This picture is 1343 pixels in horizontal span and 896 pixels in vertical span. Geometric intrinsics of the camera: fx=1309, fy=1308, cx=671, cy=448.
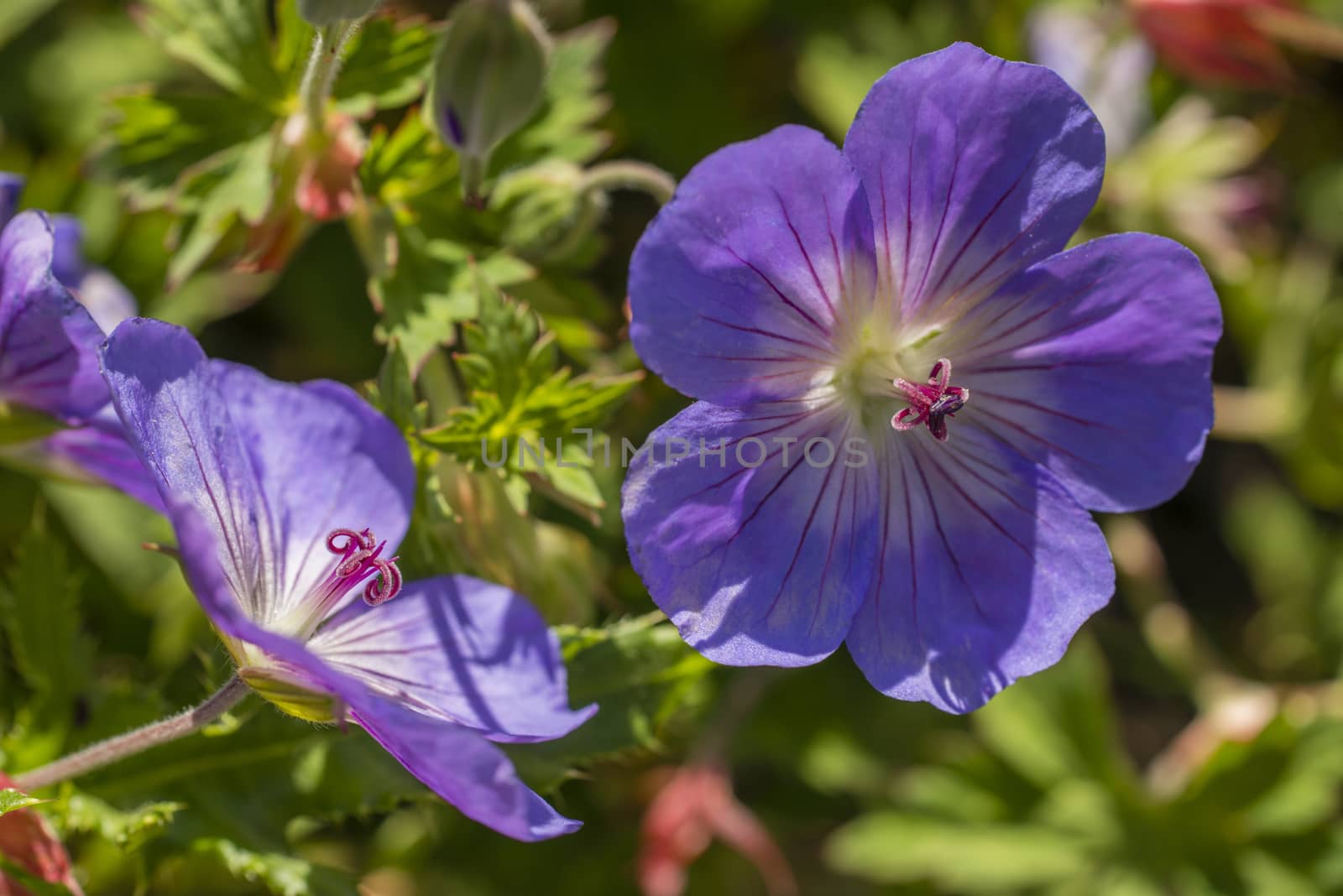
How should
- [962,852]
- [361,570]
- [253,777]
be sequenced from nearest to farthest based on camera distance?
[361,570] < [253,777] < [962,852]

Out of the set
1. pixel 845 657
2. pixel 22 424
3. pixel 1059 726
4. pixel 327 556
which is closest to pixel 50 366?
pixel 22 424

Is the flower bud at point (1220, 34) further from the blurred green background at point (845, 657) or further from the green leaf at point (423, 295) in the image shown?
the green leaf at point (423, 295)

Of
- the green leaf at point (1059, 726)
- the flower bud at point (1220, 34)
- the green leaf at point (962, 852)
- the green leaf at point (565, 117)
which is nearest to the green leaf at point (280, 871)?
the green leaf at point (565, 117)

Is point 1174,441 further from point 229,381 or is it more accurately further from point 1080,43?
point 1080,43

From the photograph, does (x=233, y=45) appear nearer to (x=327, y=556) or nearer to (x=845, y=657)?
(x=327, y=556)

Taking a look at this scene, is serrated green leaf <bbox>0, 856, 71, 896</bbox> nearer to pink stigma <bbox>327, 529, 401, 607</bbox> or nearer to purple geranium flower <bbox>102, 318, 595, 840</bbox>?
purple geranium flower <bbox>102, 318, 595, 840</bbox>

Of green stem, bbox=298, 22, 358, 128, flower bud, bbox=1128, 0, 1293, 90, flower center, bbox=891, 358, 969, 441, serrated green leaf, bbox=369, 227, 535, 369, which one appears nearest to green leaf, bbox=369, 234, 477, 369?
serrated green leaf, bbox=369, 227, 535, 369
